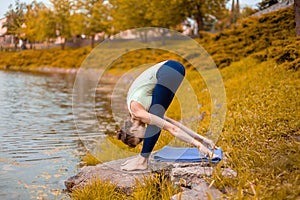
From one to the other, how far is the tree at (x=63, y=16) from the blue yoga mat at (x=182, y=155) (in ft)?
157

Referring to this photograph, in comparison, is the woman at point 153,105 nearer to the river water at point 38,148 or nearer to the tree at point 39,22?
the river water at point 38,148

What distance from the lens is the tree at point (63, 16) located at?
167ft

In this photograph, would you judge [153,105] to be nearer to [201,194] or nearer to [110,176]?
[110,176]

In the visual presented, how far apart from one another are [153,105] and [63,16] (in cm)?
5083

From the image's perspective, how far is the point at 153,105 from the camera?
4590mm

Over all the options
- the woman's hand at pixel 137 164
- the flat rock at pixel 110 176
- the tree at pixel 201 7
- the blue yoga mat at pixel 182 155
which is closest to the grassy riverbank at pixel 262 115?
the blue yoga mat at pixel 182 155

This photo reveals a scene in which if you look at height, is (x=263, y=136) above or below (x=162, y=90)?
below

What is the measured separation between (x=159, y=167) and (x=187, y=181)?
655 millimetres

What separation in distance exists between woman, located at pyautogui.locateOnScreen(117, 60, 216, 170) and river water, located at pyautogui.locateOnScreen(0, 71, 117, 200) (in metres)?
1.48

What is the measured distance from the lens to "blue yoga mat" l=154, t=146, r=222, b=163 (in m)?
4.71

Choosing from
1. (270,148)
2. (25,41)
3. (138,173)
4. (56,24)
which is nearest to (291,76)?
(270,148)

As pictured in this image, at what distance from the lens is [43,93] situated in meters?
19.6

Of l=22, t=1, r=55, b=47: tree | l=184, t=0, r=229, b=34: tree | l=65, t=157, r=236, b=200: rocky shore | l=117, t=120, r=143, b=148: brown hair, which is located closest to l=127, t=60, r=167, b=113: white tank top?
l=117, t=120, r=143, b=148: brown hair

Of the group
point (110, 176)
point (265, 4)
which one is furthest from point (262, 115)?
point (265, 4)
